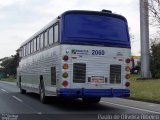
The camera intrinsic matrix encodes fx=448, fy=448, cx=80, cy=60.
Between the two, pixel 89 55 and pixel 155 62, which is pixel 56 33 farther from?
pixel 155 62

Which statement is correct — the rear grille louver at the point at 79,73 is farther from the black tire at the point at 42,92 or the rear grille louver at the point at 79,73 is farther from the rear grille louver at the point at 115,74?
the black tire at the point at 42,92

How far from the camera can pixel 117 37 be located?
17.4 m

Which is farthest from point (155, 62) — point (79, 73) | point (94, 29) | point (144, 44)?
point (79, 73)

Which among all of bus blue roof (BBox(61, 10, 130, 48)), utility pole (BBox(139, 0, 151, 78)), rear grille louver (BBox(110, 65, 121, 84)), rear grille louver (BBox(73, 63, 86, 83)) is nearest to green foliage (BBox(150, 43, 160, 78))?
utility pole (BBox(139, 0, 151, 78))

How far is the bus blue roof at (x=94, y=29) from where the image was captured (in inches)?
661

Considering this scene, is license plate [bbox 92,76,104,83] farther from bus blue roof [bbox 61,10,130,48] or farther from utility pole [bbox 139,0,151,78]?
utility pole [bbox 139,0,151,78]

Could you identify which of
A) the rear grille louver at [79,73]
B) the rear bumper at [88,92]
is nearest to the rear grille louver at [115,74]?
the rear bumper at [88,92]

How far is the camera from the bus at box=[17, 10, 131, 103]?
1648 centimetres

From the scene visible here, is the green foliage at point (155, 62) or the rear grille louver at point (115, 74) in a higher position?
the green foliage at point (155, 62)

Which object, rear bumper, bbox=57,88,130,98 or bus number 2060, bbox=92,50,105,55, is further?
bus number 2060, bbox=92,50,105,55

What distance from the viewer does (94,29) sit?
56.3 feet

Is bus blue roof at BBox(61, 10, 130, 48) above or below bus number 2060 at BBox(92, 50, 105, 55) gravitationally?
above

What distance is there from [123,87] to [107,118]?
131 inches

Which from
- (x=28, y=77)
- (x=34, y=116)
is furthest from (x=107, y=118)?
(x=28, y=77)
